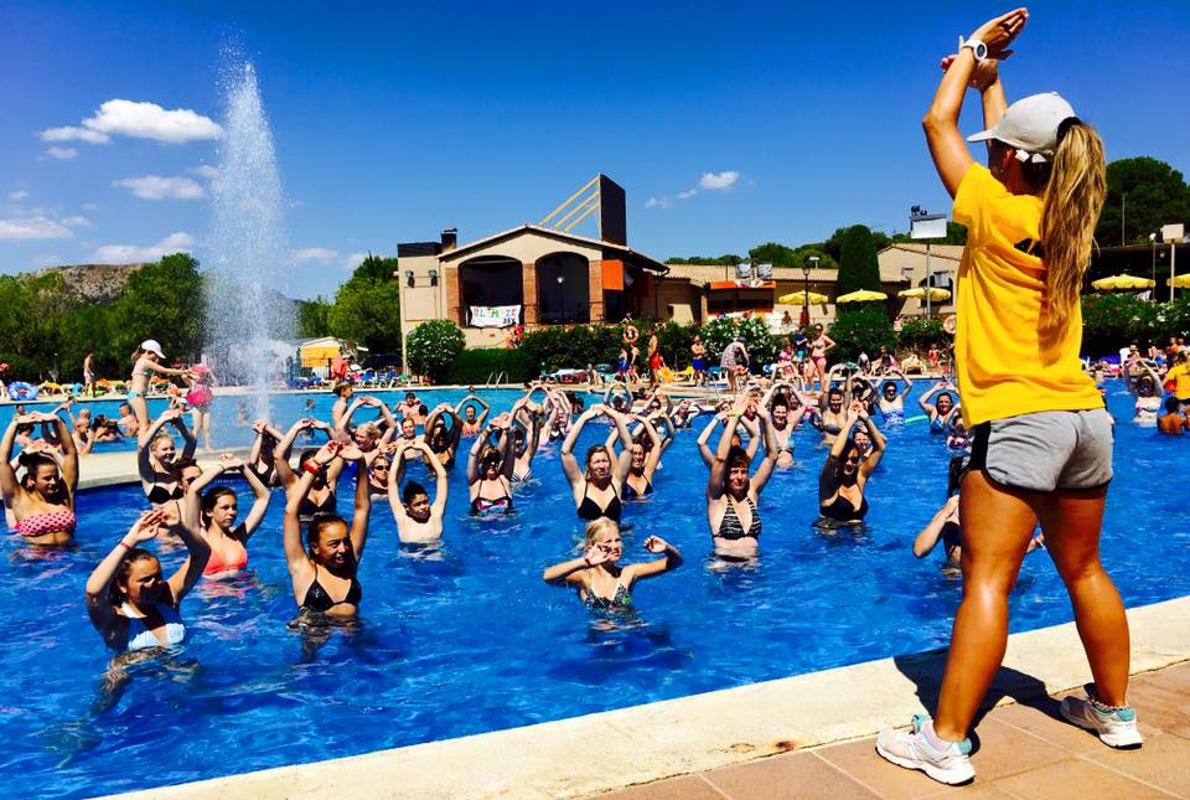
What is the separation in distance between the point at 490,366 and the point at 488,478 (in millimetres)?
23565

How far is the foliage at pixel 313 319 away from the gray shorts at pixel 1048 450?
70.4 meters

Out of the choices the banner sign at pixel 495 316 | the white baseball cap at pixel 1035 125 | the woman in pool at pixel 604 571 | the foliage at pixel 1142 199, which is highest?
the foliage at pixel 1142 199

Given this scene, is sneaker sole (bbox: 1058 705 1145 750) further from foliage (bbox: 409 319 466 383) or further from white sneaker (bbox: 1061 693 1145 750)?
foliage (bbox: 409 319 466 383)

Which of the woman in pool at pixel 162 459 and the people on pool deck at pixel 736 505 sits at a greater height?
the woman in pool at pixel 162 459

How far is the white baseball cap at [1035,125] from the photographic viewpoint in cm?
281

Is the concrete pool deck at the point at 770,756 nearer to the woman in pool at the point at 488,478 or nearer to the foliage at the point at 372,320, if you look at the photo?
the woman in pool at the point at 488,478

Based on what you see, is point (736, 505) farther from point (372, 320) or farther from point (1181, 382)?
point (372, 320)

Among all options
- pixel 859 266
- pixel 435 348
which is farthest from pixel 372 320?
pixel 859 266

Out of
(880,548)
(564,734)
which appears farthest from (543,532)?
(564,734)

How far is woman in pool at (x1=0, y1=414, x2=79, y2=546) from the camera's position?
845 centimetres

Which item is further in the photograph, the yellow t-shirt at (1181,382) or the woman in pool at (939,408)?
the woman in pool at (939,408)

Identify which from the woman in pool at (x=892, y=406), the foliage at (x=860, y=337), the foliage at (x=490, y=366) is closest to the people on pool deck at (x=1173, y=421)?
the woman in pool at (x=892, y=406)

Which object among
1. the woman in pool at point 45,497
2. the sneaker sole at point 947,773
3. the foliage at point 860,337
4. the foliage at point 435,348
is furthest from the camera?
the foliage at point 435,348

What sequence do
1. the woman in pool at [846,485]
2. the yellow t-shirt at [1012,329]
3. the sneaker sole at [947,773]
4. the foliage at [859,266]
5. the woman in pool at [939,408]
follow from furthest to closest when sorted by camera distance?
the foliage at [859,266] < the woman in pool at [939,408] < the woman in pool at [846,485] < the yellow t-shirt at [1012,329] < the sneaker sole at [947,773]
